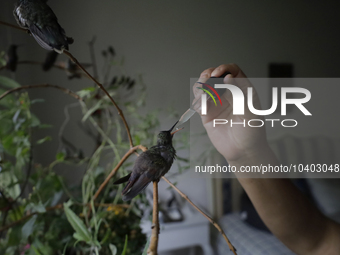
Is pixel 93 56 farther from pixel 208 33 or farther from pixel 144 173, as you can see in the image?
pixel 144 173

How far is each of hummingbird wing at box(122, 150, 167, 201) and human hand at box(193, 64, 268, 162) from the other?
110 millimetres

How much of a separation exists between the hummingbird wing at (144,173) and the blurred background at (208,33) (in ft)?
0.49

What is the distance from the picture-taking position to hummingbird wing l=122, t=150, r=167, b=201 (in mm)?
212

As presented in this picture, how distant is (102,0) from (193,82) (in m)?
0.21

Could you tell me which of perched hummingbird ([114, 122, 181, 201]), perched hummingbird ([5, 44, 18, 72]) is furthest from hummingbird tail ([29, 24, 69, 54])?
perched hummingbird ([5, 44, 18, 72])

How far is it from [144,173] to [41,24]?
0.55ft

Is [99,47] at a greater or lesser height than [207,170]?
greater

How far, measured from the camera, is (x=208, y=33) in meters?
0.37

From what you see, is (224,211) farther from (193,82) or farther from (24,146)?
(24,146)

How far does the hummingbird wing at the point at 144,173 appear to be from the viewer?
0.21m

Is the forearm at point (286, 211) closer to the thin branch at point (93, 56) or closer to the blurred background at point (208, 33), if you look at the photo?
the blurred background at point (208, 33)

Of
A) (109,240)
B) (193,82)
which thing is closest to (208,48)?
(193,82)

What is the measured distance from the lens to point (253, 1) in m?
0.37

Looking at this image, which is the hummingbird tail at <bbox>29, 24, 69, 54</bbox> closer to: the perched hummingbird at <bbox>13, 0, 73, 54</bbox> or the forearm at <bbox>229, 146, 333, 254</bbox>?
the perched hummingbird at <bbox>13, 0, 73, 54</bbox>
